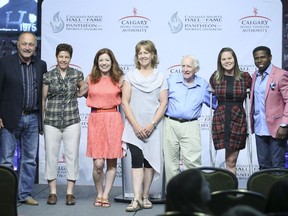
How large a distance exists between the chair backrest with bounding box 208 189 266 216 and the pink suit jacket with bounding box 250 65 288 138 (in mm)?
2384

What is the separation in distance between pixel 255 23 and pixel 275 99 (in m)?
1.72

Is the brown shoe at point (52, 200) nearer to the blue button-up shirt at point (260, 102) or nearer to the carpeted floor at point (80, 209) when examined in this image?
the carpeted floor at point (80, 209)

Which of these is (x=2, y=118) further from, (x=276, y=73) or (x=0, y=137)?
(x=276, y=73)

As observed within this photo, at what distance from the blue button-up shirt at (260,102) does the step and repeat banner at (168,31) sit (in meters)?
1.37

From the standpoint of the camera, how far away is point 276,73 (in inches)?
224

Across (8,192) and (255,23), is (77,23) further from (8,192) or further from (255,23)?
(8,192)

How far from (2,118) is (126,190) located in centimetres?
142

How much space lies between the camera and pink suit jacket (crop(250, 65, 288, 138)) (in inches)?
222

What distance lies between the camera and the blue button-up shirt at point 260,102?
570 cm

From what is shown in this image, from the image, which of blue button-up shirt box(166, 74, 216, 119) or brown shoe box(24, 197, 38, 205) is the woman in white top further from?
brown shoe box(24, 197, 38, 205)

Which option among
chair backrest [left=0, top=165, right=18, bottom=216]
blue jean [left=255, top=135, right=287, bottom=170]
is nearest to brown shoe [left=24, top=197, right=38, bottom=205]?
chair backrest [left=0, top=165, right=18, bottom=216]

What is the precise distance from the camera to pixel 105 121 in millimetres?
5637

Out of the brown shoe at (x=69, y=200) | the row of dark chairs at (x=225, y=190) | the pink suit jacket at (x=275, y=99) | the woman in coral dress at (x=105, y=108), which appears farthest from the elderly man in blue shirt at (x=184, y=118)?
the row of dark chairs at (x=225, y=190)

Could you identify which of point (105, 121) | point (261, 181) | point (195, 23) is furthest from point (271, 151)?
point (195, 23)
